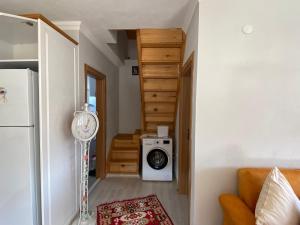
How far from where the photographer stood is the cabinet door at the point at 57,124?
187cm

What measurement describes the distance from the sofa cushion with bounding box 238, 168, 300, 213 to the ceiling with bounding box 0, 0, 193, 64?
171 centimetres

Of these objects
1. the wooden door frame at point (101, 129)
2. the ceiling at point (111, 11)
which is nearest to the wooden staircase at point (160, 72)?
the ceiling at point (111, 11)

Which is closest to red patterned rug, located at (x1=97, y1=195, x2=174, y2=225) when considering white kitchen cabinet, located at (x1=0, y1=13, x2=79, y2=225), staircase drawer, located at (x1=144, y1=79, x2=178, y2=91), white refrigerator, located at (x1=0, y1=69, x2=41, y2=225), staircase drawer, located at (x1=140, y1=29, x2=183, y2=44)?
white kitchen cabinet, located at (x1=0, y1=13, x2=79, y2=225)

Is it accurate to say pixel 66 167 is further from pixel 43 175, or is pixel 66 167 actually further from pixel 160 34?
pixel 160 34

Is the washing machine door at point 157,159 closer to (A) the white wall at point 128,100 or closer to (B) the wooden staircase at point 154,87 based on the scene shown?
(B) the wooden staircase at point 154,87

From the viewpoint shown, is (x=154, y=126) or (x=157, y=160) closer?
(x=157, y=160)

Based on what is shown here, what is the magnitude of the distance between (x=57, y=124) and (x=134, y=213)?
1520 mm

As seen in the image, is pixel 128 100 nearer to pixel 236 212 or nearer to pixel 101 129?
pixel 101 129

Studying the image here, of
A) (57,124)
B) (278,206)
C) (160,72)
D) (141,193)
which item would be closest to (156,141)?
(141,193)

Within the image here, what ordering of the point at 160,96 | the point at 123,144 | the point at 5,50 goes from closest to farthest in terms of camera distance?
the point at 5,50 < the point at 160,96 < the point at 123,144

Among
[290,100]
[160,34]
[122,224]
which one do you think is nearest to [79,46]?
[160,34]

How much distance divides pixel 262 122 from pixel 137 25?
1.87 metres

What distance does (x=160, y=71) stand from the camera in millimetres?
3420

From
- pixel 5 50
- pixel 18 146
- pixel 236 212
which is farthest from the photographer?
pixel 5 50
